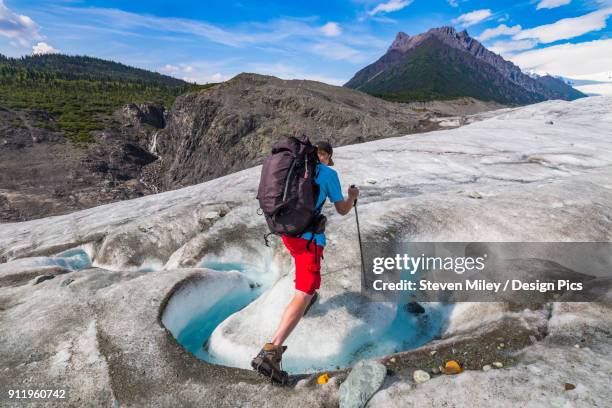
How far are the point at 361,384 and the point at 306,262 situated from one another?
7.57 feet

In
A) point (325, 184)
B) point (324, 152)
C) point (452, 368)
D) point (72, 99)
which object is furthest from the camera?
point (72, 99)

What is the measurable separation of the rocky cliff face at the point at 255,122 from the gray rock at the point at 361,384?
173ft

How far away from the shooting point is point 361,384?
581 centimetres

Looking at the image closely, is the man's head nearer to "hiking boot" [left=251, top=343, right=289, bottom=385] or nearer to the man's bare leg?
the man's bare leg

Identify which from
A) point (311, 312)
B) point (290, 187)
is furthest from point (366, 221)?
point (290, 187)

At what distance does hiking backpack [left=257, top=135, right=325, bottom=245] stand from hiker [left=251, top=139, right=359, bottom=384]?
247 mm

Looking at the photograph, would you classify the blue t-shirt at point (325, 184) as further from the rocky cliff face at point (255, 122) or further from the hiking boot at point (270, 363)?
the rocky cliff face at point (255, 122)

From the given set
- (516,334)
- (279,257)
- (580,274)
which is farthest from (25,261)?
(580,274)

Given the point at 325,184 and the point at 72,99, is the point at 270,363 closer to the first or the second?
the point at 325,184

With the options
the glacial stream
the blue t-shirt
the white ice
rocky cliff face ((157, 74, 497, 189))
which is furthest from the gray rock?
rocky cliff face ((157, 74, 497, 189))

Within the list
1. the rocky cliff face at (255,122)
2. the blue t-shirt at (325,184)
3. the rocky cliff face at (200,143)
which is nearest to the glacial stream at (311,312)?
the blue t-shirt at (325,184)

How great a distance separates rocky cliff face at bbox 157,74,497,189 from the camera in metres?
59.6

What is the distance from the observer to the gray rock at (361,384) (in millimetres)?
5646

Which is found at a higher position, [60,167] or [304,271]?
[304,271]
